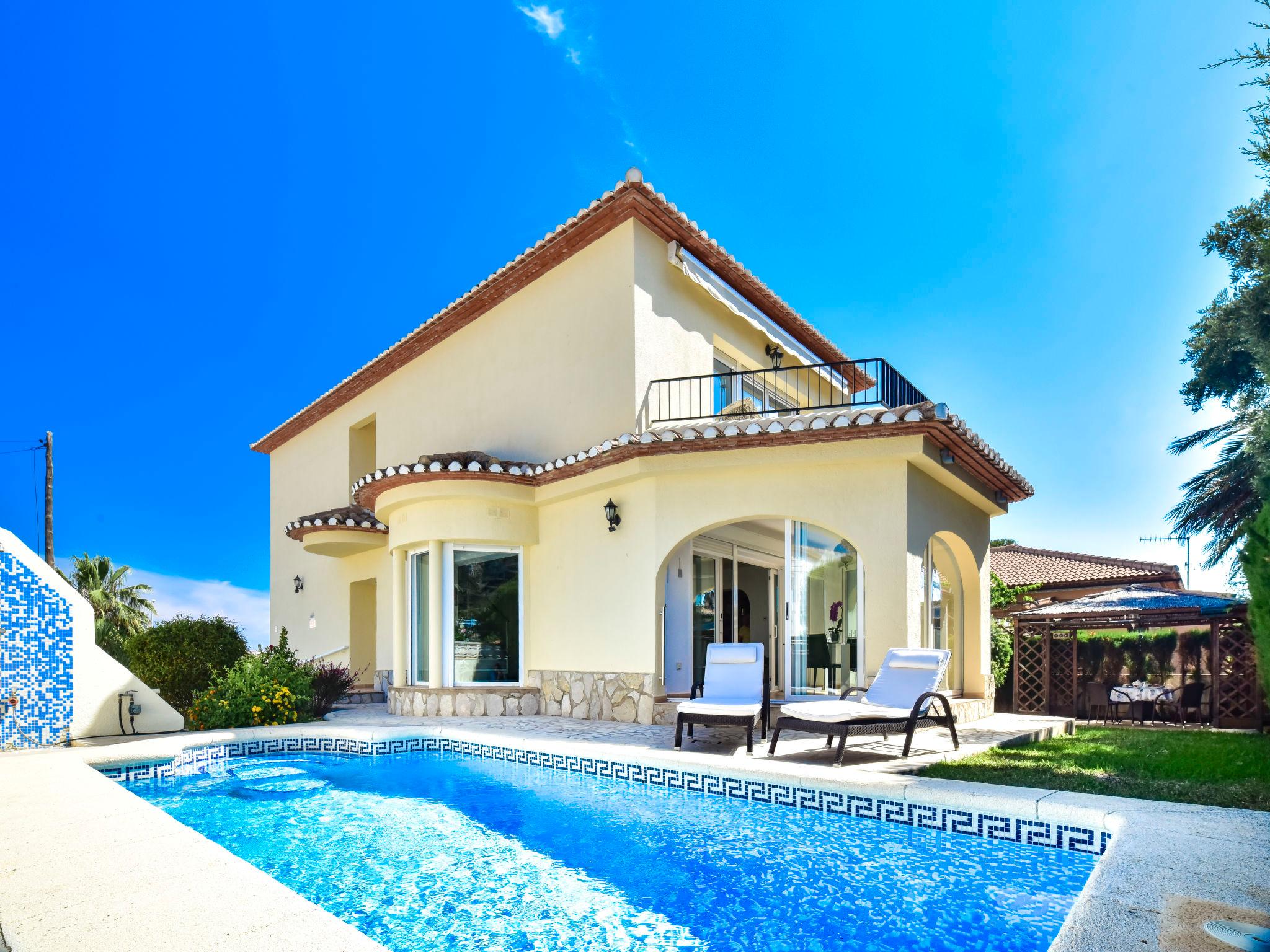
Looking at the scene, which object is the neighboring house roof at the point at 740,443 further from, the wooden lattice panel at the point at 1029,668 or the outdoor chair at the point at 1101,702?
the outdoor chair at the point at 1101,702

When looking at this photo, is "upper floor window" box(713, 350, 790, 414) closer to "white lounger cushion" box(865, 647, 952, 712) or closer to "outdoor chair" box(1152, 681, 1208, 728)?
"white lounger cushion" box(865, 647, 952, 712)

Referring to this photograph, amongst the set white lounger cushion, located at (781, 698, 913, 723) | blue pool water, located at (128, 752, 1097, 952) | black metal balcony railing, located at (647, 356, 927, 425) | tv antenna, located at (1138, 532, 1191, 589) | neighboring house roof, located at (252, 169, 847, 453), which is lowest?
blue pool water, located at (128, 752, 1097, 952)

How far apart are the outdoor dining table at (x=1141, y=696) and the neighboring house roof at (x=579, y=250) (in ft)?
31.1

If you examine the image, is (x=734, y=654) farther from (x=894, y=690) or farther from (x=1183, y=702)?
(x=1183, y=702)

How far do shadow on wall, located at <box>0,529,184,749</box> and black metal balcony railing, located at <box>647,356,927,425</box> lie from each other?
8.62 meters

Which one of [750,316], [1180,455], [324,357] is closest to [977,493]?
[750,316]

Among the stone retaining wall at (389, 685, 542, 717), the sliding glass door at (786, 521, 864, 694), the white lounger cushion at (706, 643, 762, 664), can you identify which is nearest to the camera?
the white lounger cushion at (706, 643, 762, 664)

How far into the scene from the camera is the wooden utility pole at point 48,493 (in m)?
27.5

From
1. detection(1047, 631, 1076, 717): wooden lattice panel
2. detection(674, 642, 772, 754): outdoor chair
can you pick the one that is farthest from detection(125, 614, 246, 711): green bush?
detection(1047, 631, 1076, 717): wooden lattice panel

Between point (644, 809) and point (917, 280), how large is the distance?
2018 centimetres

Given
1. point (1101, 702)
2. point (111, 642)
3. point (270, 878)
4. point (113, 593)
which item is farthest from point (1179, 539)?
point (113, 593)

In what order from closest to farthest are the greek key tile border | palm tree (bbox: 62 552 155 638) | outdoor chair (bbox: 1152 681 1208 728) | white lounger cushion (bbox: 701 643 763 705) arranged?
1. the greek key tile border
2. white lounger cushion (bbox: 701 643 763 705)
3. outdoor chair (bbox: 1152 681 1208 728)
4. palm tree (bbox: 62 552 155 638)

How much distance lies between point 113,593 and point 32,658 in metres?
30.0

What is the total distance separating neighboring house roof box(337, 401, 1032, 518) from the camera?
35.4ft
